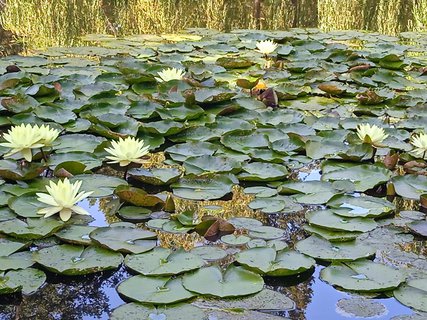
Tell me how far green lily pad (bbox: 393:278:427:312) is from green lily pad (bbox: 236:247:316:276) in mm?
229

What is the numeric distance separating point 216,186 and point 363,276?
2.18 ft

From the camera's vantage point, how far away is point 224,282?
1.45 m

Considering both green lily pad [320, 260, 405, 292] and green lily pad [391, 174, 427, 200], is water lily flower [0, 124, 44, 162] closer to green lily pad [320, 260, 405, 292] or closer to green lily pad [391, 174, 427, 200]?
green lily pad [320, 260, 405, 292]

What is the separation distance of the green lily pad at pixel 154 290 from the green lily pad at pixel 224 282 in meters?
0.02

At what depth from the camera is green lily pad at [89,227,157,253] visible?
1598mm

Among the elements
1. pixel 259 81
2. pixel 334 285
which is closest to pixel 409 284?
pixel 334 285

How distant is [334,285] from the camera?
1495 millimetres

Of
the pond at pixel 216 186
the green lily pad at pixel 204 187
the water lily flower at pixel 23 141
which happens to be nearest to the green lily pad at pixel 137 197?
the pond at pixel 216 186

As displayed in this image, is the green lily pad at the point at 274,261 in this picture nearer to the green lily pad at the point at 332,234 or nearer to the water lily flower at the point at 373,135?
the green lily pad at the point at 332,234

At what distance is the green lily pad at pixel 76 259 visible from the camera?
1.50m

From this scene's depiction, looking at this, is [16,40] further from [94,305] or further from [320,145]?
[94,305]

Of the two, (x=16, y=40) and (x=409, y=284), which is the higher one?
(x=16, y=40)

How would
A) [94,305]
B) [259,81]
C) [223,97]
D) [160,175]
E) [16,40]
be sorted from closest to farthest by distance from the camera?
[94,305], [160,175], [223,97], [259,81], [16,40]

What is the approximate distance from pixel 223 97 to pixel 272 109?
0.24 metres
